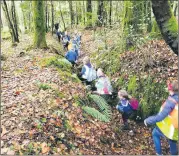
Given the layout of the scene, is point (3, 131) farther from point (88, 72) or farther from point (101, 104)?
point (88, 72)

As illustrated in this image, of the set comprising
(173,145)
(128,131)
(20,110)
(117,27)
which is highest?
(117,27)

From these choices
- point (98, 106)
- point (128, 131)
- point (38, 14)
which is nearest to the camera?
point (128, 131)

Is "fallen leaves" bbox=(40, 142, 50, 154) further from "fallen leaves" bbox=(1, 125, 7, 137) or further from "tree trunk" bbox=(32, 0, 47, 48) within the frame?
"tree trunk" bbox=(32, 0, 47, 48)

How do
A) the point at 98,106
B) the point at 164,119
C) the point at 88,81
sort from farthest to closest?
the point at 88,81
the point at 98,106
the point at 164,119

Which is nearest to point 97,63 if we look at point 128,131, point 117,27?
point 117,27

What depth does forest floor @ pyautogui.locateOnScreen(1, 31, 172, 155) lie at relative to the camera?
5961 millimetres

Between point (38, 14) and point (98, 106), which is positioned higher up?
point (38, 14)

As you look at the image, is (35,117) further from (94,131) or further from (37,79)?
(37,79)

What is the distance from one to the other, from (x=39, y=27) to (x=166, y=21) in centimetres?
1072

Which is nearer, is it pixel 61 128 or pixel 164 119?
pixel 164 119

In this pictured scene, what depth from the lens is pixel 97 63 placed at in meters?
13.2

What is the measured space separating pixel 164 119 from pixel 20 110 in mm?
3586

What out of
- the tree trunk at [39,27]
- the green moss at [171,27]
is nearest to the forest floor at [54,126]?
the green moss at [171,27]

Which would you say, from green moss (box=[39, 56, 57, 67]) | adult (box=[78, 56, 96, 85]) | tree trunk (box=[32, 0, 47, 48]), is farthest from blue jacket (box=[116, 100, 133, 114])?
tree trunk (box=[32, 0, 47, 48])
